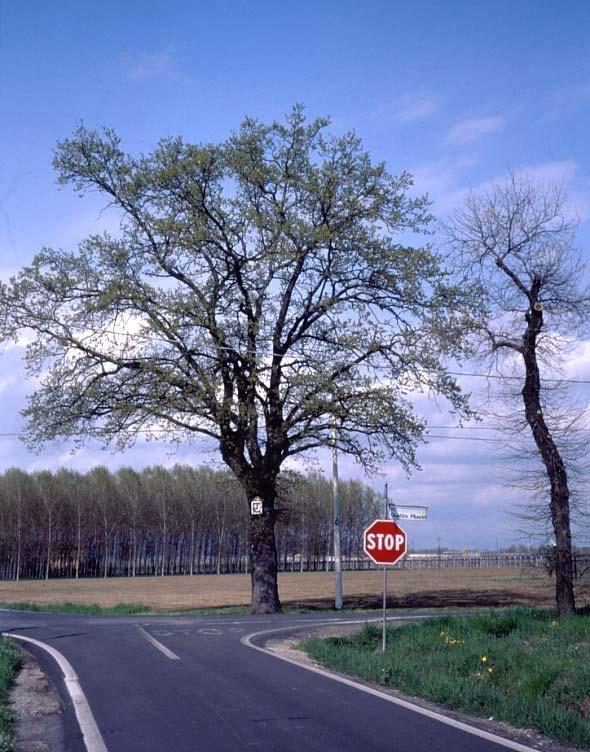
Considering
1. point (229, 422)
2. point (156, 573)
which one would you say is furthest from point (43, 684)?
point (156, 573)

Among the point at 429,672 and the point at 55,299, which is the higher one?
the point at 55,299

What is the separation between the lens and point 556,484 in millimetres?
19391

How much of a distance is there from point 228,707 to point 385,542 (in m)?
6.03

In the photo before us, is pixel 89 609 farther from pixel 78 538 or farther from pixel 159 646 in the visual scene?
pixel 78 538

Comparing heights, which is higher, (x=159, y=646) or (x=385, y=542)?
(x=385, y=542)

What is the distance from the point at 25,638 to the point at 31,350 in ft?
33.0

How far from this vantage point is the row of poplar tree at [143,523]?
98.1 m

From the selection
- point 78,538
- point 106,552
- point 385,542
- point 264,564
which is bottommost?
point 106,552

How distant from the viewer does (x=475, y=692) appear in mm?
10703

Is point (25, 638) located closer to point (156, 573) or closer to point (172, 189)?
point (172, 189)

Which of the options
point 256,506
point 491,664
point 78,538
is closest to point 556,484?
point 491,664

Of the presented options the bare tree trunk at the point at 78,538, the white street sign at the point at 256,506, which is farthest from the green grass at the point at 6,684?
the bare tree trunk at the point at 78,538

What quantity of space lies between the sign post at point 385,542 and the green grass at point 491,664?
1427mm

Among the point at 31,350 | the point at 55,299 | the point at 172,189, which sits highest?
the point at 172,189
